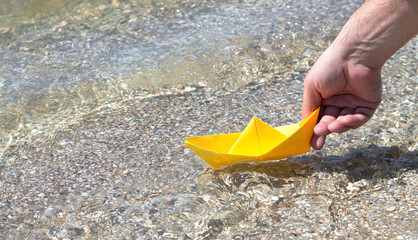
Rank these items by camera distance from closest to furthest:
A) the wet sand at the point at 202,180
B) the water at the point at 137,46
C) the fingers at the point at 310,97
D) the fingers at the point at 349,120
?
the wet sand at the point at 202,180, the fingers at the point at 349,120, the fingers at the point at 310,97, the water at the point at 137,46

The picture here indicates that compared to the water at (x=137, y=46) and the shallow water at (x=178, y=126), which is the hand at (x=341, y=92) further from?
the water at (x=137, y=46)

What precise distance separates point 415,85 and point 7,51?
310 centimetres

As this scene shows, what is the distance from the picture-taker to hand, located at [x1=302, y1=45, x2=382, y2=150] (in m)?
Result: 2.30

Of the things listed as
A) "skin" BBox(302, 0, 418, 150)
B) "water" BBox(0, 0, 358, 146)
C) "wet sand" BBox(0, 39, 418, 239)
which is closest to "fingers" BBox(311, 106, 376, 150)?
"skin" BBox(302, 0, 418, 150)

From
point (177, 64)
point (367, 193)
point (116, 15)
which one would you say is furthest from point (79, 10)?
point (367, 193)

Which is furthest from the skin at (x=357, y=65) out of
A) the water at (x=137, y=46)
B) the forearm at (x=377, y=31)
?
the water at (x=137, y=46)

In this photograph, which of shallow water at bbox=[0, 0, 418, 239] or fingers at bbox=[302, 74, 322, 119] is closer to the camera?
shallow water at bbox=[0, 0, 418, 239]

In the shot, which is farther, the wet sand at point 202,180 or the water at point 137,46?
the water at point 137,46

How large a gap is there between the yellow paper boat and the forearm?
333mm

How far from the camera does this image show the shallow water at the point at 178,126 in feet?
7.16

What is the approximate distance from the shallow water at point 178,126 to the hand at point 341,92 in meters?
0.24

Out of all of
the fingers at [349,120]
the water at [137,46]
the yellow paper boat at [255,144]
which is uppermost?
the fingers at [349,120]

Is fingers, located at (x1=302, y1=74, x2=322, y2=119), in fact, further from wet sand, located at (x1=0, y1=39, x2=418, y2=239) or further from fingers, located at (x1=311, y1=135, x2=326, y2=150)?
wet sand, located at (x1=0, y1=39, x2=418, y2=239)

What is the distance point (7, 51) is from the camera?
13.0ft
